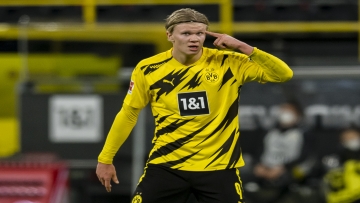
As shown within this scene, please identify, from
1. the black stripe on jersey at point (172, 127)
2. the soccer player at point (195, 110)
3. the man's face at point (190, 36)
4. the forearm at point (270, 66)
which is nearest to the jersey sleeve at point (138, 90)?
the soccer player at point (195, 110)

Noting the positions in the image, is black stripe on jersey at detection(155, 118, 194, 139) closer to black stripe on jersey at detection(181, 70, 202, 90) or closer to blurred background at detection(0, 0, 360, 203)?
black stripe on jersey at detection(181, 70, 202, 90)

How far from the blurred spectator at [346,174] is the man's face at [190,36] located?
3694 mm

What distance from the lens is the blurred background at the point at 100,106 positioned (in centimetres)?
889

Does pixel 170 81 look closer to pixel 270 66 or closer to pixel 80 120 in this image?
pixel 270 66

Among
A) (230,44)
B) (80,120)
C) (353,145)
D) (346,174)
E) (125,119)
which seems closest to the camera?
(230,44)

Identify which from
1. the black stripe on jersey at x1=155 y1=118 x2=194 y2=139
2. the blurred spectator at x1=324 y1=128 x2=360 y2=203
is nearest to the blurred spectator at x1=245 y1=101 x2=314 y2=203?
the blurred spectator at x1=324 y1=128 x2=360 y2=203

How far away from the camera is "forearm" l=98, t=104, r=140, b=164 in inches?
225

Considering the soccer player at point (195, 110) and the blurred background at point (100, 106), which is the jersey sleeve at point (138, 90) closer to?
the soccer player at point (195, 110)

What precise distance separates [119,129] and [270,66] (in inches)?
41.2

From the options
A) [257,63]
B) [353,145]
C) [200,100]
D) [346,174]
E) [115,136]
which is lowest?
[346,174]

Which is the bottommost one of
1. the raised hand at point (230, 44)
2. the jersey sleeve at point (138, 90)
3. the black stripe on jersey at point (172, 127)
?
the black stripe on jersey at point (172, 127)

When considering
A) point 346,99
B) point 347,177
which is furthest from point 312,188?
point 346,99

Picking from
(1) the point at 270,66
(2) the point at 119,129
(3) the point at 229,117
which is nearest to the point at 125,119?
(2) the point at 119,129

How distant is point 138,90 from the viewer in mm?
5648
